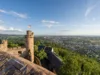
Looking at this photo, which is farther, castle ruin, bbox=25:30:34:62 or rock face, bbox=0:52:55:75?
castle ruin, bbox=25:30:34:62

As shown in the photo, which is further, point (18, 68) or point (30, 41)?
point (30, 41)

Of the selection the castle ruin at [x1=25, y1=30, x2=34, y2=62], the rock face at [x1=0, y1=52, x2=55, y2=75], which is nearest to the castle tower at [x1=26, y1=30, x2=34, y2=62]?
the castle ruin at [x1=25, y1=30, x2=34, y2=62]

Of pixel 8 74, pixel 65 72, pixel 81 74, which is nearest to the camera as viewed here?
pixel 8 74

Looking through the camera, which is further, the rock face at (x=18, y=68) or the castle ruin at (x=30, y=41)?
the castle ruin at (x=30, y=41)

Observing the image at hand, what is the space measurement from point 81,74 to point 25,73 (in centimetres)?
1429

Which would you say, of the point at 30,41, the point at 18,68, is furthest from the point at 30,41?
the point at 18,68

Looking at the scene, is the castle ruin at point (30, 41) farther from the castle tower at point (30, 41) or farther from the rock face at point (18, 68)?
the rock face at point (18, 68)

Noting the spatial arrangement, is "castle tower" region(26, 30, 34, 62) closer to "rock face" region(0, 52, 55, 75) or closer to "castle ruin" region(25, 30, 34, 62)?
"castle ruin" region(25, 30, 34, 62)

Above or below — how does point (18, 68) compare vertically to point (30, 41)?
above

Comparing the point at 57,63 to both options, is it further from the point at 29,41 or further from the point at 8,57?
the point at 8,57

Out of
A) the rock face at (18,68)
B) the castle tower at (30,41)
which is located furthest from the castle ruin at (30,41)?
the rock face at (18,68)

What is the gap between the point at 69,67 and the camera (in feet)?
45.1

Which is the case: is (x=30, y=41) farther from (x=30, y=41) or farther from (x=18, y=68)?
(x=18, y=68)

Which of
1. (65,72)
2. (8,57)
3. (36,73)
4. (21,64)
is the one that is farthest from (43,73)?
(65,72)
